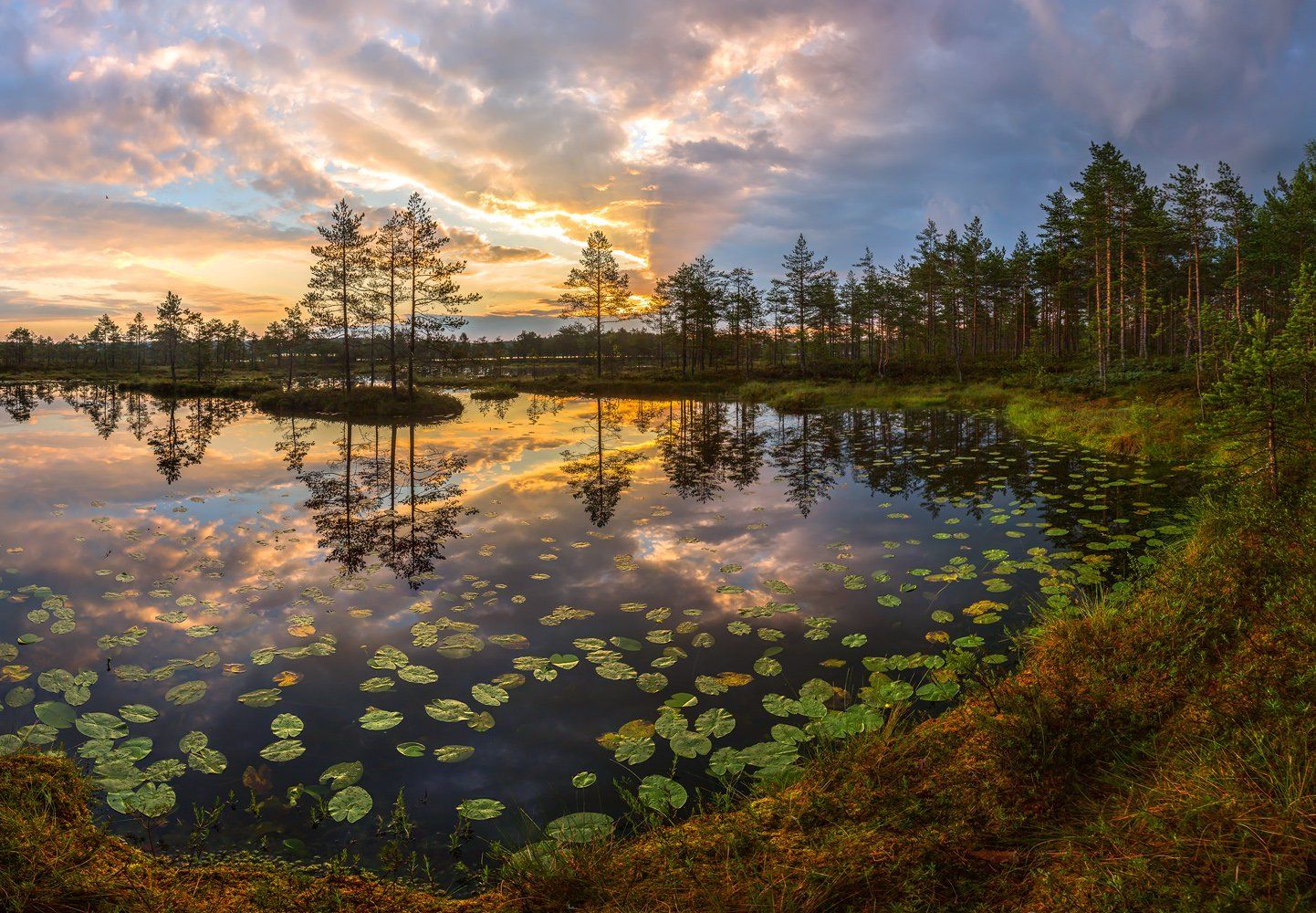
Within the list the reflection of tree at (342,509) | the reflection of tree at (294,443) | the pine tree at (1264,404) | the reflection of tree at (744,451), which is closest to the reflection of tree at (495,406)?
the reflection of tree at (294,443)

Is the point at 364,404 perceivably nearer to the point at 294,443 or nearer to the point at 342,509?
the point at 294,443

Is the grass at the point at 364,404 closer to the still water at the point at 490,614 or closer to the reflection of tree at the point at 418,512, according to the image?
the reflection of tree at the point at 418,512

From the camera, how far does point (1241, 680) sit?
4148 millimetres

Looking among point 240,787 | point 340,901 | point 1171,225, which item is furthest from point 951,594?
point 1171,225

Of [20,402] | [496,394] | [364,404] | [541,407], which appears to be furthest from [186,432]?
[20,402]

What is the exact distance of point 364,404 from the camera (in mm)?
34188

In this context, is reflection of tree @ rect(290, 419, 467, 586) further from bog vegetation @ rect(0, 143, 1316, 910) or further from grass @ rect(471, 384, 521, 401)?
grass @ rect(471, 384, 521, 401)

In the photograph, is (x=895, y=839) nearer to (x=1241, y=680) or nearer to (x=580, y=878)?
(x=580, y=878)

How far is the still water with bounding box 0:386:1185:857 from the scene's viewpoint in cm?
461

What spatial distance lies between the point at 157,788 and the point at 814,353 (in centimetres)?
8474

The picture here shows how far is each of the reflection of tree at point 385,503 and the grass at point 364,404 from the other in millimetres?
11072

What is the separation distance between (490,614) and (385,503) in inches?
289

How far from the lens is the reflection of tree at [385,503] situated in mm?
9891

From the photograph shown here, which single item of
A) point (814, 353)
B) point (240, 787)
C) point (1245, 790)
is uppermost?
point (814, 353)
